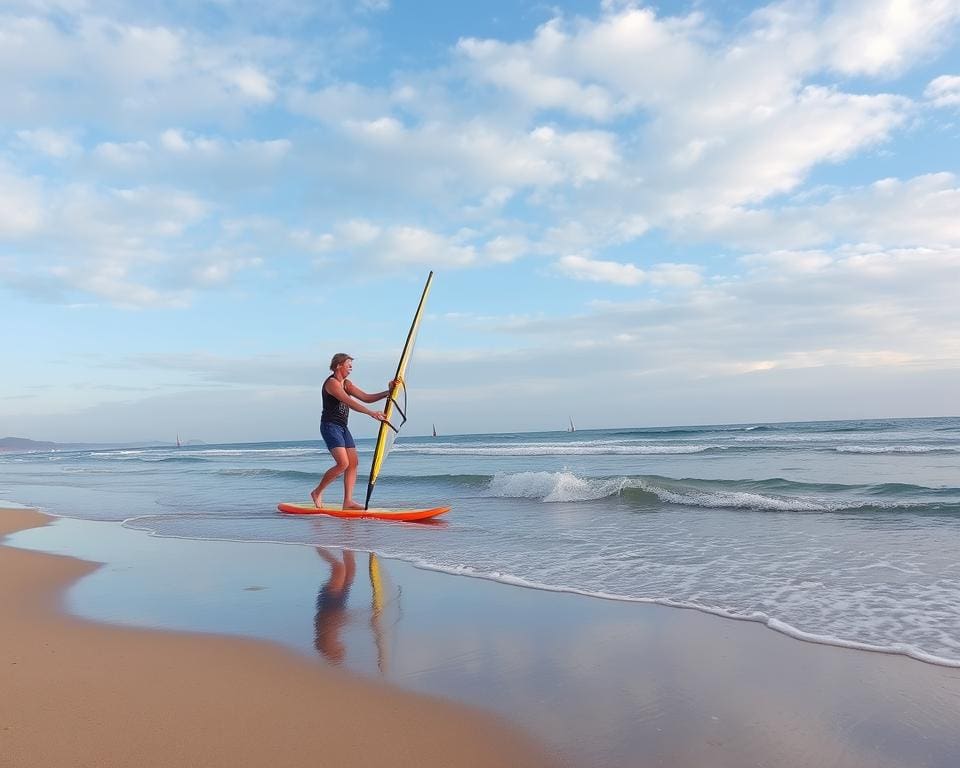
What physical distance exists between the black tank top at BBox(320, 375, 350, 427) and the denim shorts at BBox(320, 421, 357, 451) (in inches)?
1.8

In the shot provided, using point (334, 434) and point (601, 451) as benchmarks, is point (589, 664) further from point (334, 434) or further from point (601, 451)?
point (601, 451)

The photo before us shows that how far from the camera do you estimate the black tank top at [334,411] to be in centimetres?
848

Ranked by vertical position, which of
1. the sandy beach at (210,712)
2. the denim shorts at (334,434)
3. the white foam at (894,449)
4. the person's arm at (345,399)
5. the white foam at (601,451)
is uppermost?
the person's arm at (345,399)

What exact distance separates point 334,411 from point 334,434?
0.95ft

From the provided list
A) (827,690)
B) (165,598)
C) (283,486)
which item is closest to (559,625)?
(827,690)

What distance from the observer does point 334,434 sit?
841 centimetres

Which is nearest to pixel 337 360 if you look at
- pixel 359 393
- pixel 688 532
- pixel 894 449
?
pixel 359 393

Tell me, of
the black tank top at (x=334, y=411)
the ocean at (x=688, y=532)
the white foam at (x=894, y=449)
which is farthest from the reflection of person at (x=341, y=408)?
the white foam at (x=894, y=449)

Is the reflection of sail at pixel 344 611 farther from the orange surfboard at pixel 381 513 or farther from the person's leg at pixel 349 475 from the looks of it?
the person's leg at pixel 349 475

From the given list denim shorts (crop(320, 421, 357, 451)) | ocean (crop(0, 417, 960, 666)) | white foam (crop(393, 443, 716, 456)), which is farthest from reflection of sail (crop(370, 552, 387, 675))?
white foam (crop(393, 443, 716, 456))

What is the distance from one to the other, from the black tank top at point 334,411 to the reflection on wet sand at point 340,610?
2.90 meters

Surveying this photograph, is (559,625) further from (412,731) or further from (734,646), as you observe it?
(412,731)

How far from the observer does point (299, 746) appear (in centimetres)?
222

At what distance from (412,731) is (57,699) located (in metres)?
1.41
